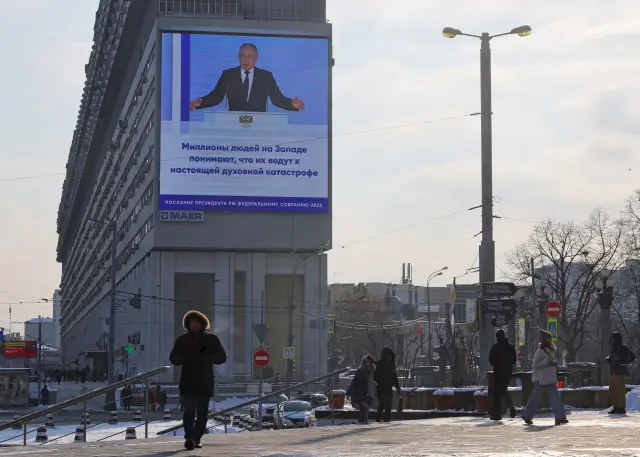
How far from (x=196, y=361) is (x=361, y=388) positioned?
11.2 m

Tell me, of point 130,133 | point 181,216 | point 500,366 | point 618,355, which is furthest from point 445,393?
point 130,133

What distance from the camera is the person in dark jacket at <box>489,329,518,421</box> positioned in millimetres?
22734

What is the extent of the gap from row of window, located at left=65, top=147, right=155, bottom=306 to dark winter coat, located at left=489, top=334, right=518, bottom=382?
59.6 meters

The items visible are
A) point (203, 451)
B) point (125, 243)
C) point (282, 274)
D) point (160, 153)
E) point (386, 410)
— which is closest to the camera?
point (203, 451)

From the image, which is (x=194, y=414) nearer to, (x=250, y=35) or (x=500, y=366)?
(x=500, y=366)

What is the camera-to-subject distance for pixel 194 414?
48.8ft

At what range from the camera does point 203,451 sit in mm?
14562

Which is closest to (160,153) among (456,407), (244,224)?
(244,224)

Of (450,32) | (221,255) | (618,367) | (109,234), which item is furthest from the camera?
(109,234)

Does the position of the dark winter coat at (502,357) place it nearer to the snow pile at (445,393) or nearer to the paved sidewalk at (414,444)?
Answer: the paved sidewalk at (414,444)

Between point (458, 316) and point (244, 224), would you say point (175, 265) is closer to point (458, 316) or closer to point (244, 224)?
point (244, 224)

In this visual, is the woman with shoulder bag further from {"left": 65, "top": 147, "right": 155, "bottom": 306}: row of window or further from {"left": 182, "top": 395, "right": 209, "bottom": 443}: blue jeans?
{"left": 65, "top": 147, "right": 155, "bottom": 306}: row of window

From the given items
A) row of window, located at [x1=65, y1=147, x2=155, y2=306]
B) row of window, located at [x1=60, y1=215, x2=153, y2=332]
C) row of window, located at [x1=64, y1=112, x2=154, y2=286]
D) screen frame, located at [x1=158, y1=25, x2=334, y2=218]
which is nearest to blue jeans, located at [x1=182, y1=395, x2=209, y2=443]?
screen frame, located at [x1=158, y1=25, x2=334, y2=218]

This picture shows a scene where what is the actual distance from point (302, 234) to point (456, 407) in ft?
172
